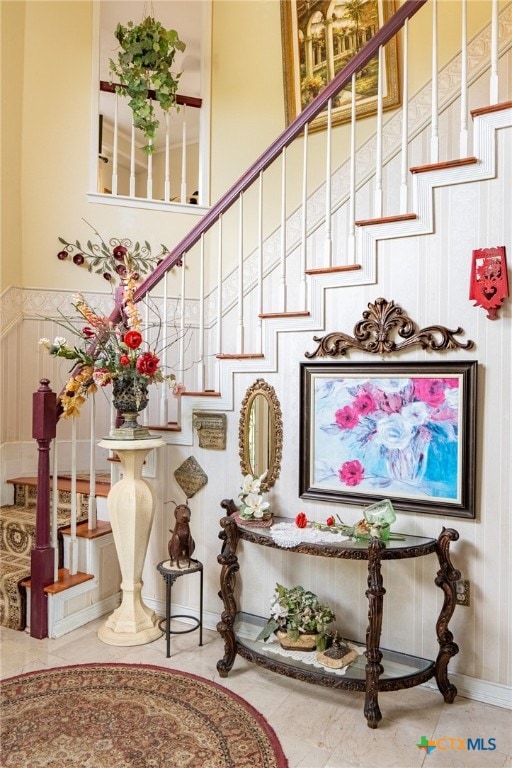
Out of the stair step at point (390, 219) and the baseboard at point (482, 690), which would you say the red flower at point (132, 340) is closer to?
the stair step at point (390, 219)

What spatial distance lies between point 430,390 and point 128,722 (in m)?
1.94

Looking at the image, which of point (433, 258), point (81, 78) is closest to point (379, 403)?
point (433, 258)

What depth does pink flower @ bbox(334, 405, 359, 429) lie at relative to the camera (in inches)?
107

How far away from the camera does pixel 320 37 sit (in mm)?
4230

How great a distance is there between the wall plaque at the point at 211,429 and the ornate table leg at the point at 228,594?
1.73ft

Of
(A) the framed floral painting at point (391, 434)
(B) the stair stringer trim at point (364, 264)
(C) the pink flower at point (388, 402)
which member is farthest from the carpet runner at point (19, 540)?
(C) the pink flower at point (388, 402)

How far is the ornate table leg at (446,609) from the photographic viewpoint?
2379mm

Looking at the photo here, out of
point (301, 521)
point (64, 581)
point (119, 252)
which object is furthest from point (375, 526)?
point (119, 252)

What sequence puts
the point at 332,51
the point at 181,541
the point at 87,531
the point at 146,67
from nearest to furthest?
the point at 181,541 → the point at 87,531 → the point at 332,51 → the point at 146,67

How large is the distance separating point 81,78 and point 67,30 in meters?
0.38

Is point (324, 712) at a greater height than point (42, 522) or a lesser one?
lesser

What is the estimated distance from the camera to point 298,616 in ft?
8.59

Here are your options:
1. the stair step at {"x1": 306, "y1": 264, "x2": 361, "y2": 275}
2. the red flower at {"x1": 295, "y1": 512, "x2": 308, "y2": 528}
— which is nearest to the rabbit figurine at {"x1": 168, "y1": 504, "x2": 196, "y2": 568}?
the red flower at {"x1": 295, "y1": 512, "x2": 308, "y2": 528}

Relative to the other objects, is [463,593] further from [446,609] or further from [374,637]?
[374,637]
